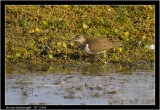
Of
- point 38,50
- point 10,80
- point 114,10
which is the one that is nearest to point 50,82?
point 10,80

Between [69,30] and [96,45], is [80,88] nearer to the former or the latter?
[96,45]

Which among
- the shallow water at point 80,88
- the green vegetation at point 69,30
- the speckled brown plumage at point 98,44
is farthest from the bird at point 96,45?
the shallow water at point 80,88

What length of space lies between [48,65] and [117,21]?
8.99 feet

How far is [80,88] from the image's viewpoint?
1101cm

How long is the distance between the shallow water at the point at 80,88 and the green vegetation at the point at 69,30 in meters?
1.08

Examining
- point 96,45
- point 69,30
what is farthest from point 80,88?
point 69,30

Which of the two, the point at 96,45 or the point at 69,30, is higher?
the point at 69,30

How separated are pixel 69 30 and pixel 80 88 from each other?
392 centimetres

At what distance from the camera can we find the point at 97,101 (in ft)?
33.0

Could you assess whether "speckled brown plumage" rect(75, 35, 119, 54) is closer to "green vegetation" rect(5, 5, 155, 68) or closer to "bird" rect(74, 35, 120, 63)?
"bird" rect(74, 35, 120, 63)

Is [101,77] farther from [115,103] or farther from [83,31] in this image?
[83,31]

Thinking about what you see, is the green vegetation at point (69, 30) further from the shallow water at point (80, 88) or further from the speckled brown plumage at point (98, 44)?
the shallow water at point (80, 88)

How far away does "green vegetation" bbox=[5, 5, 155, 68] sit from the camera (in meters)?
13.6

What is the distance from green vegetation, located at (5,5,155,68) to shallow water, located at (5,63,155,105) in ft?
3.56
